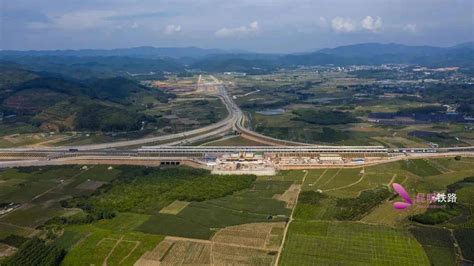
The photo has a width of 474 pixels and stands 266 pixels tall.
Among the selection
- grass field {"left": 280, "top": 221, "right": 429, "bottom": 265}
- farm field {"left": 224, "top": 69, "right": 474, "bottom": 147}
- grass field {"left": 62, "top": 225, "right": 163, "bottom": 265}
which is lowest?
grass field {"left": 62, "top": 225, "right": 163, "bottom": 265}

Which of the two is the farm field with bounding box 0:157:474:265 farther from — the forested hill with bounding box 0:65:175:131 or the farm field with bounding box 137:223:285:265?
the forested hill with bounding box 0:65:175:131

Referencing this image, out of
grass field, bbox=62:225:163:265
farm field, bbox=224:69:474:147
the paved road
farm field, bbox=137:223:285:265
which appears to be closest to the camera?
farm field, bbox=137:223:285:265

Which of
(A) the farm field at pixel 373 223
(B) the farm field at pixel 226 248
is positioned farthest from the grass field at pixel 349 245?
(B) the farm field at pixel 226 248

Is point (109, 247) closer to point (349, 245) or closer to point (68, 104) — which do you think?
point (349, 245)

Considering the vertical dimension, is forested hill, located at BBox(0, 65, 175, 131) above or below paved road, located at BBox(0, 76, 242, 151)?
above

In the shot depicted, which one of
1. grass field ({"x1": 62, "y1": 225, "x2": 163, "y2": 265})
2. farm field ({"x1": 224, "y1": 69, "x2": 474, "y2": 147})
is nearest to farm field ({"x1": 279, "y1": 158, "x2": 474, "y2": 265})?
grass field ({"x1": 62, "y1": 225, "x2": 163, "y2": 265})

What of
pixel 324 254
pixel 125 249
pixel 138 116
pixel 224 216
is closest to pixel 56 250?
pixel 125 249

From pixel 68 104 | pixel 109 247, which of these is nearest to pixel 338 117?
pixel 68 104

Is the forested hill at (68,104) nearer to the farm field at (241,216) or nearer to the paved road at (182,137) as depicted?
the paved road at (182,137)
